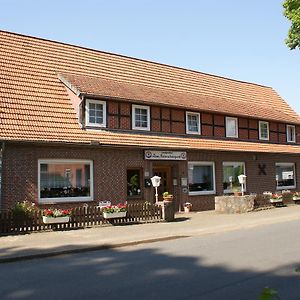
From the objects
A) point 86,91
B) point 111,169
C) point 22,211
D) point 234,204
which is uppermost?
point 86,91

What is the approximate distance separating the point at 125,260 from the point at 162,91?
15984 millimetres

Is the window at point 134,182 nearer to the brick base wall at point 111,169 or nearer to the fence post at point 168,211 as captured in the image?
the brick base wall at point 111,169

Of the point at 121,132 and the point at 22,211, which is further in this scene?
the point at 121,132

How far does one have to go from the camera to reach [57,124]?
19000 mm

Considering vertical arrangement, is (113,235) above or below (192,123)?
below

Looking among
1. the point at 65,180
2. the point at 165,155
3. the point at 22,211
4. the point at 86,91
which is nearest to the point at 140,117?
the point at 165,155

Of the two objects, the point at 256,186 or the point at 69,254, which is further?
the point at 256,186

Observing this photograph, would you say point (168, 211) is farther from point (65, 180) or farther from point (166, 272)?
point (166, 272)

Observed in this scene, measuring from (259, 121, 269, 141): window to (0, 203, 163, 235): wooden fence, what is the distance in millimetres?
→ 12267

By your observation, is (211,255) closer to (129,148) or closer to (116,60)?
(129,148)

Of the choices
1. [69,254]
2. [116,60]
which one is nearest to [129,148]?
[116,60]

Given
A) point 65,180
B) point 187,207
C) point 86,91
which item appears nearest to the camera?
point 65,180

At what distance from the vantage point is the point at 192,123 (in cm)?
2438

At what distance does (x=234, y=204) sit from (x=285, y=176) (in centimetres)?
892
